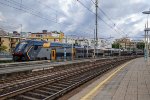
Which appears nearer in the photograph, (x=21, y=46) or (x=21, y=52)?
(x=21, y=52)

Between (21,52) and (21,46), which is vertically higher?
(21,46)

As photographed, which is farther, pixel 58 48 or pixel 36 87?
pixel 58 48

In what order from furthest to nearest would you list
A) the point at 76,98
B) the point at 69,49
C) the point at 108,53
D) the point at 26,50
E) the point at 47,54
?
the point at 108,53, the point at 69,49, the point at 47,54, the point at 26,50, the point at 76,98

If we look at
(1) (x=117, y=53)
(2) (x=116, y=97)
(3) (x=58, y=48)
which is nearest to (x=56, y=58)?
(3) (x=58, y=48)

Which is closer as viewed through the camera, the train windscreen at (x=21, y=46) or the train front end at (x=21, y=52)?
the train front end at (x=21, y=52)

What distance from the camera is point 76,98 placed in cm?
1259

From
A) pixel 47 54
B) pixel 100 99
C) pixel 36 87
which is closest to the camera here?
pixel 100 99

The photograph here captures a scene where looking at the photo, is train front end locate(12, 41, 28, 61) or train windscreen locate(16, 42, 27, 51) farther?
train windscreen locate(16, 42, 27, 51)

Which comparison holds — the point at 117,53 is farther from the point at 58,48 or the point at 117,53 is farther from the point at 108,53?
the point at 58,48

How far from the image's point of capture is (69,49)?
64.9 meters

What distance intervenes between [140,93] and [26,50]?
112ft

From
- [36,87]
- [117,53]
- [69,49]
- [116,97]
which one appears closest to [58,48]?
[69,49]

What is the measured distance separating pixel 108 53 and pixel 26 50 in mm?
59949

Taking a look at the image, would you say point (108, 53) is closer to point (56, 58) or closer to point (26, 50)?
point (56, 58)
